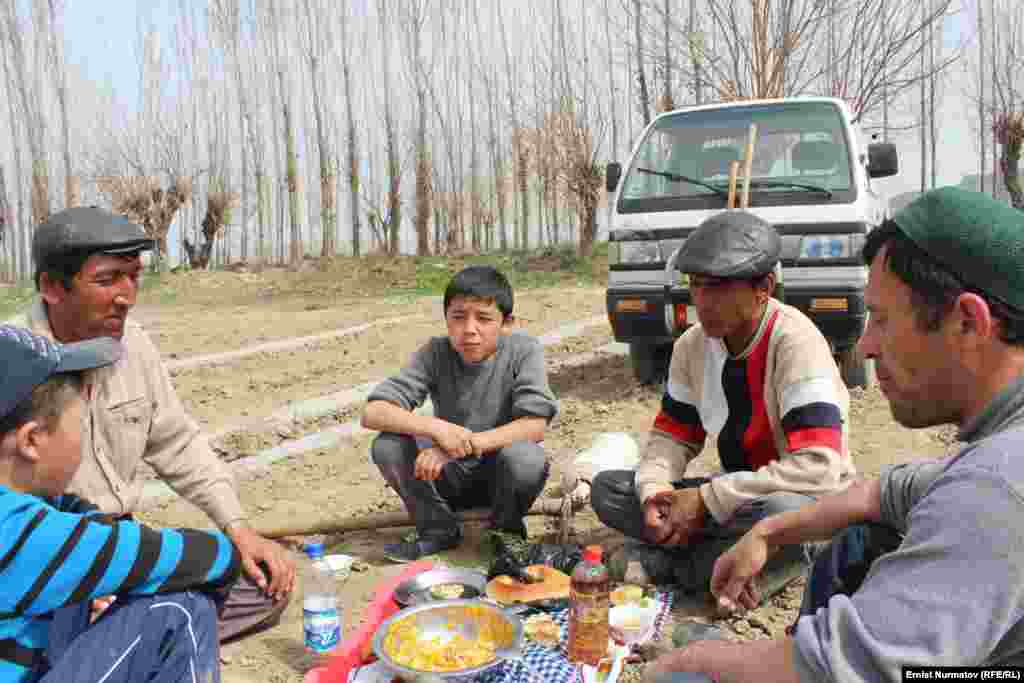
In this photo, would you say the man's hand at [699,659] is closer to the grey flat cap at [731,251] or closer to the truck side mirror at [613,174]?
the grey flat cap at [731,251]

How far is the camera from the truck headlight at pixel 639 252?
587 centimetres

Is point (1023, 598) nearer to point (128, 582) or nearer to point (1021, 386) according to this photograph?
point (1021, 386)

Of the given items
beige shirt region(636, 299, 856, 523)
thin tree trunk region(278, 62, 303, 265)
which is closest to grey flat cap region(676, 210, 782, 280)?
beige shirt region(636, 299, 856, 523)

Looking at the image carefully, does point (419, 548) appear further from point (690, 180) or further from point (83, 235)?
point (690, 180)

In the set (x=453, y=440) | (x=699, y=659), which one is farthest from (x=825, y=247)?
(x=699, y=659)

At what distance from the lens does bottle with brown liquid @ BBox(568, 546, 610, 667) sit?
2.49 metres

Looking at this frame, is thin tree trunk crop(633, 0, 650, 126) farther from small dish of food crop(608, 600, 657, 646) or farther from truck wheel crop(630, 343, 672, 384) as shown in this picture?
small dish of food crop(608, 600, 657, 646)

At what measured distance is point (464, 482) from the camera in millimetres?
3693

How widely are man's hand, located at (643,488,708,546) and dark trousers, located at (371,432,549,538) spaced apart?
57 centimetres

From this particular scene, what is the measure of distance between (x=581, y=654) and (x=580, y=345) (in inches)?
251

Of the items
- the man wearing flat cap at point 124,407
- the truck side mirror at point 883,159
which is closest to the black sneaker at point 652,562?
the man wearing flat cap at point 124,407

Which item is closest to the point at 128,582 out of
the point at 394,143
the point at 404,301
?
the point at 404,301

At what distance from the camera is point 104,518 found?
238cm

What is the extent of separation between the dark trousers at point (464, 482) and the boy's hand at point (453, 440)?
0.15m
